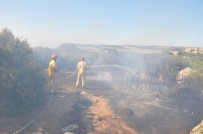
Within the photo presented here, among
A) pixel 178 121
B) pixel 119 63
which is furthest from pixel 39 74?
pixel 119 63

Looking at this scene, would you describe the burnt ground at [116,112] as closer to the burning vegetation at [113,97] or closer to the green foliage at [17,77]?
the burning vegetation at [113,97]

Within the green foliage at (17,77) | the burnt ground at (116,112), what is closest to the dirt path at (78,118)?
the burnt ground at (116,112)

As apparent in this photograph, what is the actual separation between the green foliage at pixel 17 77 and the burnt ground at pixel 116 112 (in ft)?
1.87

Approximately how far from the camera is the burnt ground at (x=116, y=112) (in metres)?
10.4

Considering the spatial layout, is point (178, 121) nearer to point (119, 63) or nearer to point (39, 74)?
point (39, 74)

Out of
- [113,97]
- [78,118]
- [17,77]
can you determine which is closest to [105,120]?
Result: [78,118]

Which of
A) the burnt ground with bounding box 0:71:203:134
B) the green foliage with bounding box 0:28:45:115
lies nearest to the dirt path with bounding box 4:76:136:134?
the burnt ground with bounding box 0:71:203:134

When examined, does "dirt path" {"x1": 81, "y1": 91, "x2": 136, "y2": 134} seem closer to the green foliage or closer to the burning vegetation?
the burning vegetation

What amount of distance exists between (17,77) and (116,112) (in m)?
4.69

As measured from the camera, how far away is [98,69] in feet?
90.5

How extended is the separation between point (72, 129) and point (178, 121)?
14.6ft

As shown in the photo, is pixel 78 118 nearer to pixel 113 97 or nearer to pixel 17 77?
pixel 17 77

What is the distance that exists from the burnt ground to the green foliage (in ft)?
1.87

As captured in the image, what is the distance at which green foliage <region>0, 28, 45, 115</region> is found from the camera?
11.8m
